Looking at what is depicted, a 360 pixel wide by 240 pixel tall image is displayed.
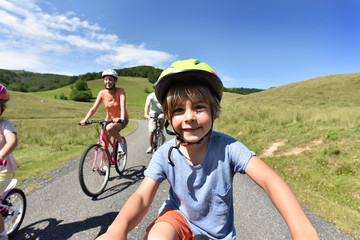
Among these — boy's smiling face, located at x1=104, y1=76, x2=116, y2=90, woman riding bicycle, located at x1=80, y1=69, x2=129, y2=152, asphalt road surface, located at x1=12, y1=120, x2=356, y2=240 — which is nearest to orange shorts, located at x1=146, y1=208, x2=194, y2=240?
asphalt road surface, located at x1=12, y1=120, x2=356, y2=240

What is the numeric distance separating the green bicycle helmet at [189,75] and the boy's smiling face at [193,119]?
0.19 m

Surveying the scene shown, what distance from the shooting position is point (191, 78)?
1640 millimetres

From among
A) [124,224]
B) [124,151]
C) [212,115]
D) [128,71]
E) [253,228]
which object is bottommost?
[253,228]

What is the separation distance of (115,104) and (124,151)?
139 centimetres

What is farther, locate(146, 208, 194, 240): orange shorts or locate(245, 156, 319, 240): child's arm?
locate(146, 208, 194, 240): orange shorts

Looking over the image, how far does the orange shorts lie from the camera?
141 centimetres

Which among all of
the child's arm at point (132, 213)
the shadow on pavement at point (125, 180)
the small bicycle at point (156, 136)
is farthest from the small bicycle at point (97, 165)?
the child's arm at point (132, 213)

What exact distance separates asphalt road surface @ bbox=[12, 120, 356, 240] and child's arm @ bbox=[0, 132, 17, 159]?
1320 millimetres

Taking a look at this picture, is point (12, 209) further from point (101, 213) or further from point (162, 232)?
point (162, 232)

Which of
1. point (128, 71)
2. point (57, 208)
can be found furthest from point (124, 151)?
point (128, 71)

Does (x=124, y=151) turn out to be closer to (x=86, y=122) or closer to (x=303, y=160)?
(x=86, y=122)

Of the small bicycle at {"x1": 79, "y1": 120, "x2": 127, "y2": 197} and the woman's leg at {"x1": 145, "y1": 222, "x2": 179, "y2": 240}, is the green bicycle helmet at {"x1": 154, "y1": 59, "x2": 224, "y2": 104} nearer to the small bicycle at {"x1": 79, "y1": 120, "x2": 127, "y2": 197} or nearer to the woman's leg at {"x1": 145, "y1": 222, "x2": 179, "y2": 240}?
the woman's leg at {"x1": 145, "y1": 222, "x2": 179, "y2": 240}

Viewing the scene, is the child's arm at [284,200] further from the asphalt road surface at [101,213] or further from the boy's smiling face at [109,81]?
the boy's smiling face at [109,81]

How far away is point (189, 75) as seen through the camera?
1609 millimetres
